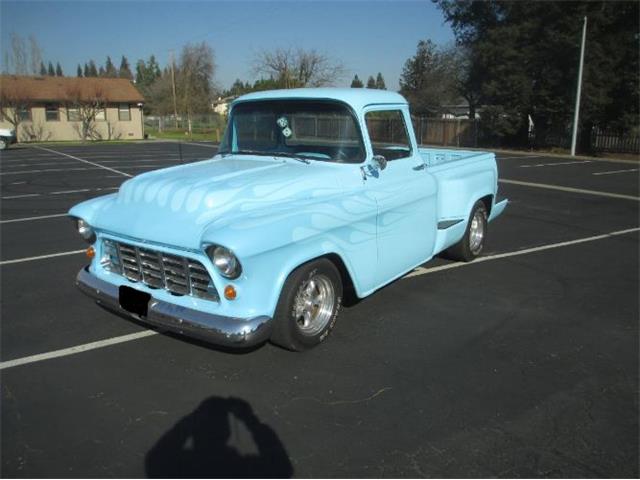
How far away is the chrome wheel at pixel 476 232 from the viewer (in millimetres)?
6492

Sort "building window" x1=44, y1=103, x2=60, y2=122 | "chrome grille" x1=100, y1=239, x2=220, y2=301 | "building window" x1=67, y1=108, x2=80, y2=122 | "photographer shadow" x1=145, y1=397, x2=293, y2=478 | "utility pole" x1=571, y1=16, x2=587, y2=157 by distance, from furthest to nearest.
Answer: "building window" x1=67, y1=108, x2=80, y2=122, "building window" x1=44, y1=103, x2=60, y2=122, "utility pole" x1=571, y1=16, x2=587, y2=157, "chrome grille" x1=100, y1=239, x2=220, y2=301, "photographer shadow" x1=145, y1=397, x2=293, y2=478

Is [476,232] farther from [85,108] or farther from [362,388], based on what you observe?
[85,108]

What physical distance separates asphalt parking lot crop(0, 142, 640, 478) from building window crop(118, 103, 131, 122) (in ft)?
126

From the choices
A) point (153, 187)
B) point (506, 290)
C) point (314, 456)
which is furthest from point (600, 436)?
point (153, 187)

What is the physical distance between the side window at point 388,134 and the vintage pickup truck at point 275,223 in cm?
1

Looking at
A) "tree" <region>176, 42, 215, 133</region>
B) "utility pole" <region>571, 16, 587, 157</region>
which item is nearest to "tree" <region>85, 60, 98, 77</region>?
"tree" <region>176, 42, 215, 133</region>

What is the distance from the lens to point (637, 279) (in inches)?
232

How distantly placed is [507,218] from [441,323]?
5.61 metres

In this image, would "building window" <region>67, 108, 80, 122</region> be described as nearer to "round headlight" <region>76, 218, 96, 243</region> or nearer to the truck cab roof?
the truck cab roof

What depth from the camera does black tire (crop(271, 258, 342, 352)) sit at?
3.60 metres

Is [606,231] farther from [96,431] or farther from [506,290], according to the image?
[96,431]

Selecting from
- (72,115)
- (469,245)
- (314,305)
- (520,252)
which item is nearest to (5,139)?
(72,115)

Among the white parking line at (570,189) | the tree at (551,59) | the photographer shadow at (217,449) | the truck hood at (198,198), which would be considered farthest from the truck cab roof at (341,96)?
the tree at (551,59)

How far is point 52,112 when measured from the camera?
38406 millimetres
